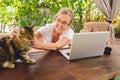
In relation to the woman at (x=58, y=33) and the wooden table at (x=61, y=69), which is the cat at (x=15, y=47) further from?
the woman at (x=58, y=33)

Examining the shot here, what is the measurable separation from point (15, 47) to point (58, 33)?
862mm

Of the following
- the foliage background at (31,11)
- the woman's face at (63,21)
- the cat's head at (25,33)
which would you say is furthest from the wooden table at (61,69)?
the foliage background at (31,11)

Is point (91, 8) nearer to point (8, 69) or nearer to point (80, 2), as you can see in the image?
point (80, 2)

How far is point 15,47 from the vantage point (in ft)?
4.31

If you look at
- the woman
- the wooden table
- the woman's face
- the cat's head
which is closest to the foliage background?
the woman

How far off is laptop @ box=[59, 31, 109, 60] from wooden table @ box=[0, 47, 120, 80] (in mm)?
46

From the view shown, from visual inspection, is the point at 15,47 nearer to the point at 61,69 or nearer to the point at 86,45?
the point at 61,69

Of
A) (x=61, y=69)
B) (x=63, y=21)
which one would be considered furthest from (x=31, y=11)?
(x=61, y=69)

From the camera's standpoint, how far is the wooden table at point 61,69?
123 centimetres

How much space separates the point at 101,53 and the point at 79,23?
2021 mm

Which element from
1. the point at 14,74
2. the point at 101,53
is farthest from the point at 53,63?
the point at 101,53

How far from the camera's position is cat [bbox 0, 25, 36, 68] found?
1.27 meters

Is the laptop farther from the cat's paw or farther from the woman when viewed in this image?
the cat's paw

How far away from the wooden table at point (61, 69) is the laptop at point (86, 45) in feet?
0.15
